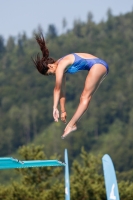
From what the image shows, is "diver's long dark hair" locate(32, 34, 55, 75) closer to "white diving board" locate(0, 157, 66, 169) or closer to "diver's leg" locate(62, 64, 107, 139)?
"diver's leg" locate(62, 64, 107, 139)

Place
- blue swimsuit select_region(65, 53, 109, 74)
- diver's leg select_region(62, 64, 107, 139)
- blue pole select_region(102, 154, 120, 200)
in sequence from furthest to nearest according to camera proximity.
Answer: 1. diver's leg select_region(62, 64, 107, 139)
2. blue swimsuit select_region(65, 53, 109, 74)
3. blue pole select_region(102, 154, 120, 200)

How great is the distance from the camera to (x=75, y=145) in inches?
6614

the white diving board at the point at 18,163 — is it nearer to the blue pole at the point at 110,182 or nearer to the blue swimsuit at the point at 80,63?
the blue pole at the point at 110,182

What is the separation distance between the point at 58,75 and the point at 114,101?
181571mm

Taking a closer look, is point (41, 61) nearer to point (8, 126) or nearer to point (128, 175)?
point (128, 175)

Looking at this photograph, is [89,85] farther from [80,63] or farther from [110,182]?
[110,182]

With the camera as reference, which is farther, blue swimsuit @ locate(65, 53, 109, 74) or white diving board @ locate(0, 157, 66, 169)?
blue swimsuit @ locate(65, 53, 109, 74)

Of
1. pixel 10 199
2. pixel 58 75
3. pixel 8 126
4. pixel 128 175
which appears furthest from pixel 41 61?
pixel 8 126

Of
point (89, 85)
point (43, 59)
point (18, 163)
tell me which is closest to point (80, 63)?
point (89, 85)

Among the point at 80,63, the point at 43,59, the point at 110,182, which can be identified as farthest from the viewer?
the point at 43,59

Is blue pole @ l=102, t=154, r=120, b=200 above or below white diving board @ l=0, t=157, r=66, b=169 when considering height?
below

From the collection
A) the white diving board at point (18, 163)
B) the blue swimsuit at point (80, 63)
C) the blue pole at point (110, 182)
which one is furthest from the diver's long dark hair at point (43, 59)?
the blue pole at point (110, 182)

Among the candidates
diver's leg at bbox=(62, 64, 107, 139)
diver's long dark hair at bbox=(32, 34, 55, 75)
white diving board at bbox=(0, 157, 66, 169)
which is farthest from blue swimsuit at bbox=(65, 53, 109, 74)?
white diving board at bbox=(0, 157, 66, 169)

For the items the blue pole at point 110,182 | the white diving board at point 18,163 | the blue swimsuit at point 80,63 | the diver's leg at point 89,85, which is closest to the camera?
the white diving board at point 18,163
